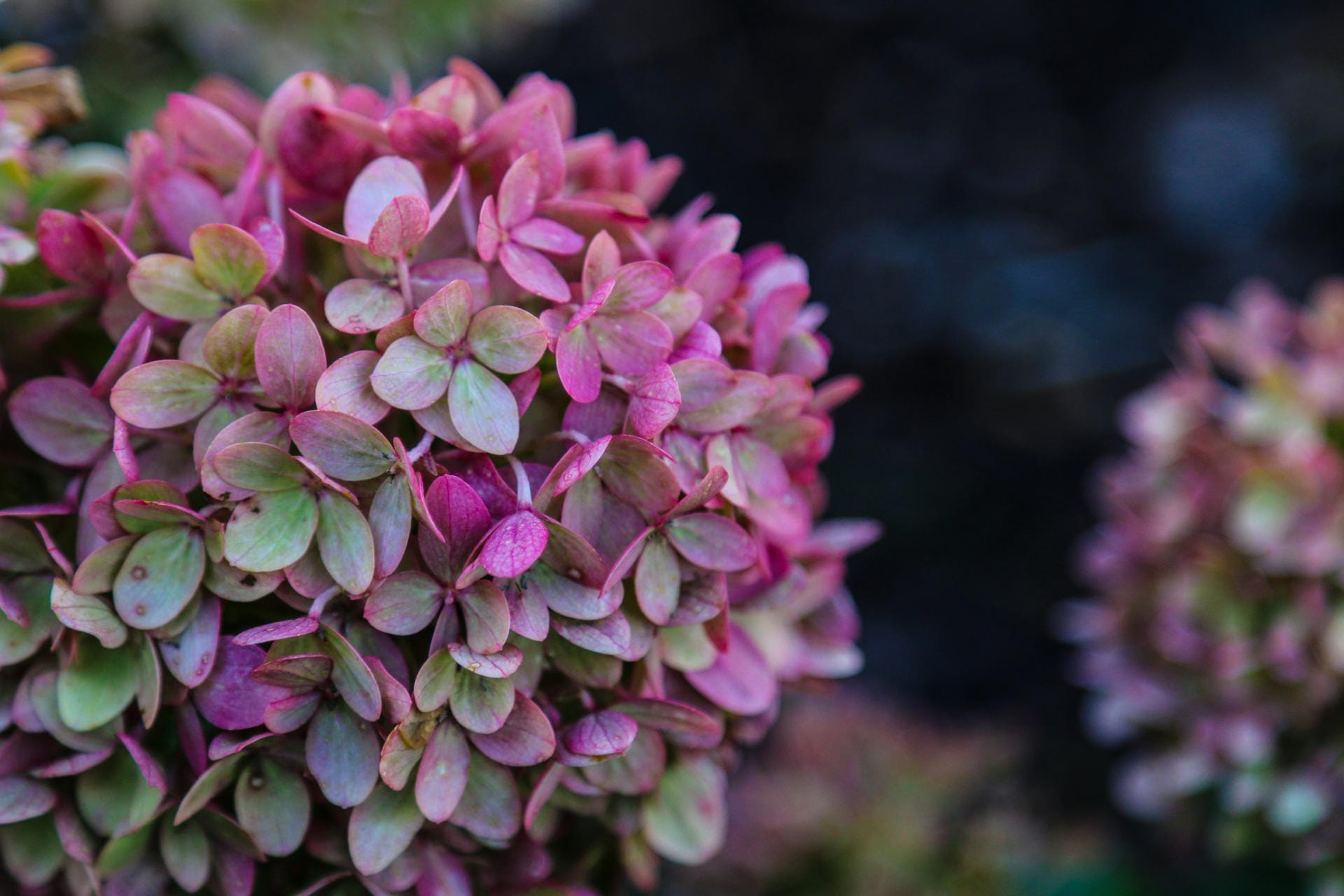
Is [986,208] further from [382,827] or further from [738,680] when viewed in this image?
[382,827]

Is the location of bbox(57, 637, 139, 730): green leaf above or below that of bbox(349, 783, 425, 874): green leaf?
below

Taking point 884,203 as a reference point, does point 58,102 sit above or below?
below

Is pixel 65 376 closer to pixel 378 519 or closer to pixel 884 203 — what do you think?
pixel 378 519

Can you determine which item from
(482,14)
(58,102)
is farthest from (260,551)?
(482,14)

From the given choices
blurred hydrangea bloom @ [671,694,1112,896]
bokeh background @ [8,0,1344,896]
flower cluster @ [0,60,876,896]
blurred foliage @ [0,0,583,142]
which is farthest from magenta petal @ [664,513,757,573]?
bokeh background @ [8,0,1344,896]

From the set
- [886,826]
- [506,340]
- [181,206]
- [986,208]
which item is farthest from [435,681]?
[986,208]

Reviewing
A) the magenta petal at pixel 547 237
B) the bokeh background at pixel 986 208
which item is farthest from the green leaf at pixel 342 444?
the bokeh background at pixel 986 208

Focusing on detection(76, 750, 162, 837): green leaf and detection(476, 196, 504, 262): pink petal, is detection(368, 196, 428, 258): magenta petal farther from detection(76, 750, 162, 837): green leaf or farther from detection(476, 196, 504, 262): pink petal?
detection(76, 750, 162, 837): green leaf
